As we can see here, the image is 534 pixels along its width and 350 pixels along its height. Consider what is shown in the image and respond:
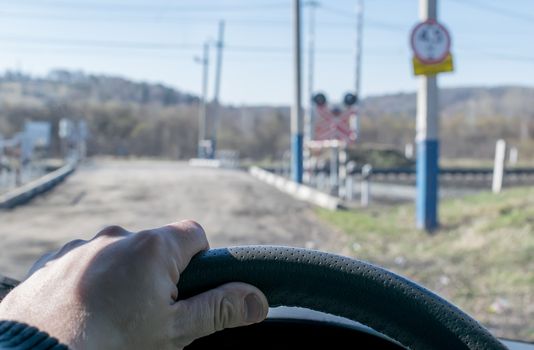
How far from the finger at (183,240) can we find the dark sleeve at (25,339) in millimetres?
278

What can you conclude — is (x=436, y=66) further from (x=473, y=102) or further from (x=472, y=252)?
(x=473, y=102)

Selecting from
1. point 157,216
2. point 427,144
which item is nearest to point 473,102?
point 157,216

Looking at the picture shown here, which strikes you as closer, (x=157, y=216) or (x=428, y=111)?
(x=428, y=111)

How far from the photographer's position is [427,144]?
34.3 ft

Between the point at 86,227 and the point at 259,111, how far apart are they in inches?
3284

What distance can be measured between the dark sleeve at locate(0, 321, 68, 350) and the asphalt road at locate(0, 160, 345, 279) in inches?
243

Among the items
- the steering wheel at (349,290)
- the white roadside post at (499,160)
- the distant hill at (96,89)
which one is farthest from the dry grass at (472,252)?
the distant hill at (96,89)

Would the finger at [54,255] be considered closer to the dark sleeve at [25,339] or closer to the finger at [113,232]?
the finger at [113,232]

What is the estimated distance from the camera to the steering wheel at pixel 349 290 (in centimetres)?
122

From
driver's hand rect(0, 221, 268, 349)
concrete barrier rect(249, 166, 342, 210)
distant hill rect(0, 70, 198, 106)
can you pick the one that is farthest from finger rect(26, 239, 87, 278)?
distant hill rect(0, 70, 198, 106)

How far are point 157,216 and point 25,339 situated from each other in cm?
1196

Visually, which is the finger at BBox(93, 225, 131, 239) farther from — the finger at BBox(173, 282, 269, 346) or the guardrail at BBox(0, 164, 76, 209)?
the guardrail at BBox(0, 164, 76, 209)

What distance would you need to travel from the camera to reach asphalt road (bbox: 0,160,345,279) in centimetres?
966

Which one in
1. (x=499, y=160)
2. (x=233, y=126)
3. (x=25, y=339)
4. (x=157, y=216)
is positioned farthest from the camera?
(x=233, y=126)
